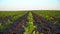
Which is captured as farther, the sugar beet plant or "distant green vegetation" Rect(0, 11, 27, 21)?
"distant green vegetation" Rect(0, 11, 27, 21)

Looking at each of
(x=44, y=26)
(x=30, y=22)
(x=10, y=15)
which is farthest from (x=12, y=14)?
(x=44, y=26)

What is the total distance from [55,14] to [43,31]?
0.31m

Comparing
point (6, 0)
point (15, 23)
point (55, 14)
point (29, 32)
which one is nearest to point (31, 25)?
point (29, 32)

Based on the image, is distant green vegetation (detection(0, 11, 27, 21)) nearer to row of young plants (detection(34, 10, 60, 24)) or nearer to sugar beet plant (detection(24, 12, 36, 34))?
sugar beet plant (detection(24, 12, 36, 34))

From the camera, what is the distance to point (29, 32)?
1293mm

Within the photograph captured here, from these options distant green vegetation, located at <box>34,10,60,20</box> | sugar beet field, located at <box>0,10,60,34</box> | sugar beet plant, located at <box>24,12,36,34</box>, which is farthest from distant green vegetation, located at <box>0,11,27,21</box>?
distant green vegetation, located at <box>34,10,60,20</box>

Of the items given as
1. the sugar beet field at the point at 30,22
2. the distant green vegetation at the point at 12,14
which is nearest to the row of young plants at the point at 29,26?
the sugar beet field at the point at 30,22

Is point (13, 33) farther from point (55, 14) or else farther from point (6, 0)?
point (55, 14)

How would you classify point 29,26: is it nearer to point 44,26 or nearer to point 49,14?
point 44,26

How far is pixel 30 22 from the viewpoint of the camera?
1.37m

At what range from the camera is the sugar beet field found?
1311 millimetres

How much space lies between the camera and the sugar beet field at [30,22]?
131cm

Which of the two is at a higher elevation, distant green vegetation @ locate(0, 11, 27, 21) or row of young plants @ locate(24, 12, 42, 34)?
distant green vegetation @ locate(0, 11, 27, 21)

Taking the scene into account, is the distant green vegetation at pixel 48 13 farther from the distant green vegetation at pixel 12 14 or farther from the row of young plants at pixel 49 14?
the distant green vegetation at pixel 12 14
